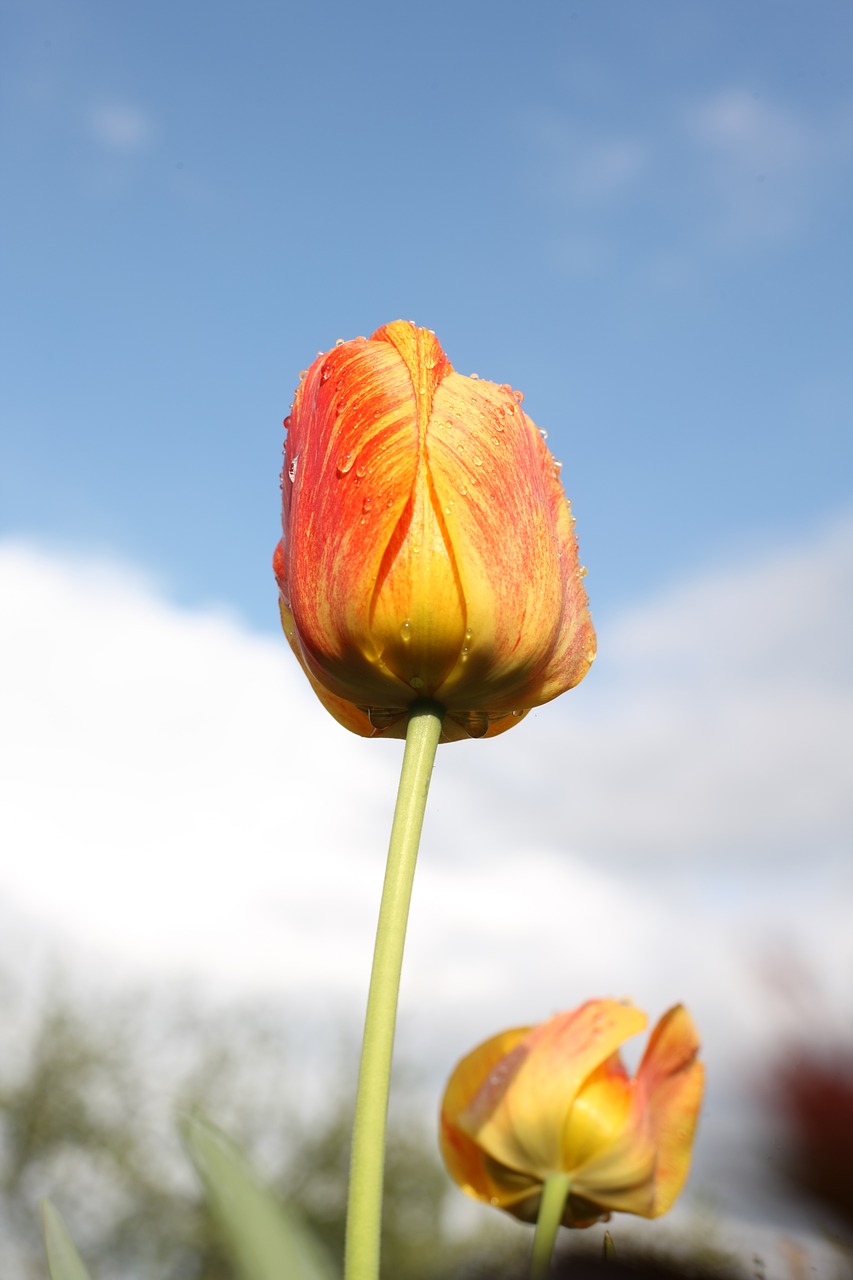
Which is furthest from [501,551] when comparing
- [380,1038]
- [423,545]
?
[380,1038]

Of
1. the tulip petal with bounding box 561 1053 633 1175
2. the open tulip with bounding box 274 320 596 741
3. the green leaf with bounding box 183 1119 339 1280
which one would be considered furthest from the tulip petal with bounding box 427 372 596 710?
the tulip petal with bounding box 561 1053 633 1175

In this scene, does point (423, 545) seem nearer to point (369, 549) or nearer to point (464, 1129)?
point (369, 549)

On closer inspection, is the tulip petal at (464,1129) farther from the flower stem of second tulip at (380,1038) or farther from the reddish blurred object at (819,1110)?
Result: the reddish blurred object at (819,1110)

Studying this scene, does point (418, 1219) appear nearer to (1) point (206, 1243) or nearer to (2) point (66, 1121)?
(1) point (206, 1243)

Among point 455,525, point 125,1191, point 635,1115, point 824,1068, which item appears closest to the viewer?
point 824,1068

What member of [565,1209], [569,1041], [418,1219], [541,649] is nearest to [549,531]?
[541,649]
